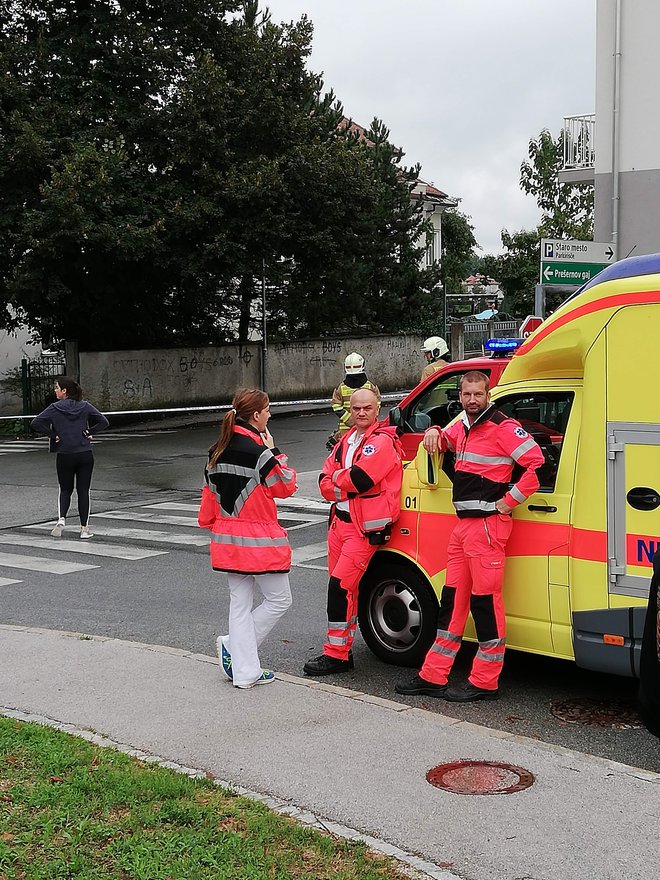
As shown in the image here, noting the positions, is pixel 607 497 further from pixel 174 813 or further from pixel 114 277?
pixel 114 277

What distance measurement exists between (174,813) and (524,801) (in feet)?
4.84

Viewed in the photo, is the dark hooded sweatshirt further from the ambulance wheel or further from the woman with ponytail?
the woman with ponytail

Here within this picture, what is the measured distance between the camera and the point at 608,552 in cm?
572

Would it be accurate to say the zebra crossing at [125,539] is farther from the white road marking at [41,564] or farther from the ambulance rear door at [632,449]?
the ambulance rear door at [632,449]

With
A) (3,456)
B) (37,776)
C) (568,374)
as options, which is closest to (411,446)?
(568,374)

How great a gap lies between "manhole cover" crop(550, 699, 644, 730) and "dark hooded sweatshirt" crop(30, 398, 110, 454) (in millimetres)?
7588

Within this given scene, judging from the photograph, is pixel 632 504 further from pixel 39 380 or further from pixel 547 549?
pixel 39 380

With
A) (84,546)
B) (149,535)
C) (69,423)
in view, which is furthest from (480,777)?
(69,423)

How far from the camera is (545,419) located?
6.60 metres

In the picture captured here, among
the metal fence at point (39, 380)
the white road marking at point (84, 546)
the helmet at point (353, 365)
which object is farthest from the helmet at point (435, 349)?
the metal fence at point (39, 380)

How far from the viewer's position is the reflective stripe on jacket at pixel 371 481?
6.55 metres

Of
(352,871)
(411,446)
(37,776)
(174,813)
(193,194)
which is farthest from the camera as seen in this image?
(193,194)

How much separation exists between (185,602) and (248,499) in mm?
2985

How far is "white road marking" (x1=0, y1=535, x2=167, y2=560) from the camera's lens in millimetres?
11233
